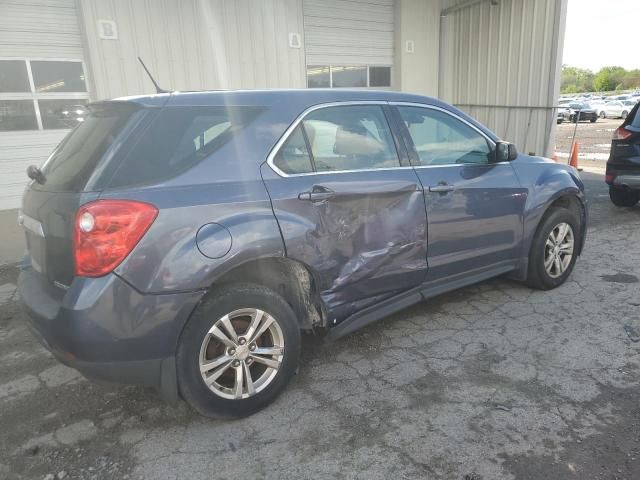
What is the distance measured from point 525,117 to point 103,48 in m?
8.15

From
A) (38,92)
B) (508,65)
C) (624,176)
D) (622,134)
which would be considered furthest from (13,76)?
(508,65)

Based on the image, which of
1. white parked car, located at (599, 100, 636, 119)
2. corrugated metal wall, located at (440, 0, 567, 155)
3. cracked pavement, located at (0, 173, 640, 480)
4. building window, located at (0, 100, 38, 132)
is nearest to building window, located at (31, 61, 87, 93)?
building window, located at (0, 100, 38, 132)

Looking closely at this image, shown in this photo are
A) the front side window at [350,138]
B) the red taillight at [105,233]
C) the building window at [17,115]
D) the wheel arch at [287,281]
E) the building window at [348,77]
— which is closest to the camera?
the red taillight at [105,233]

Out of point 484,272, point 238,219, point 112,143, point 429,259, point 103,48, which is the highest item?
point 103,48

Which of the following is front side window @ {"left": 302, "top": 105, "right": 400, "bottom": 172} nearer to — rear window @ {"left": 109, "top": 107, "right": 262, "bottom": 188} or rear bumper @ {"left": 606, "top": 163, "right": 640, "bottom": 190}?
rear window @ {"left": 109, "top": 107, "right": 262, "bottom": 188}

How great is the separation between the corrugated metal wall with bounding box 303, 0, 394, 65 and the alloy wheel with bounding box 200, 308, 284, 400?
321 inches

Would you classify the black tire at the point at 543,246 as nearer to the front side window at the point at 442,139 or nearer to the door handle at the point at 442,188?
the front side window at the point at 442,139

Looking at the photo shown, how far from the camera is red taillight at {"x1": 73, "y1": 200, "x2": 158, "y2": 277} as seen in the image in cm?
225

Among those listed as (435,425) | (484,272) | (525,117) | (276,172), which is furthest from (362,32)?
(435,425)

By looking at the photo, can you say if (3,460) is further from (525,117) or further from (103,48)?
(525,117)

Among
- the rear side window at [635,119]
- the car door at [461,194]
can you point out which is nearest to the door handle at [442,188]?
the car door at [461,194]

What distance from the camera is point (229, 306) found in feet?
8.31

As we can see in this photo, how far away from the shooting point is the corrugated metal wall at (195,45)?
7777 millimetres

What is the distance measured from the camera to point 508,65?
10.5 meters
